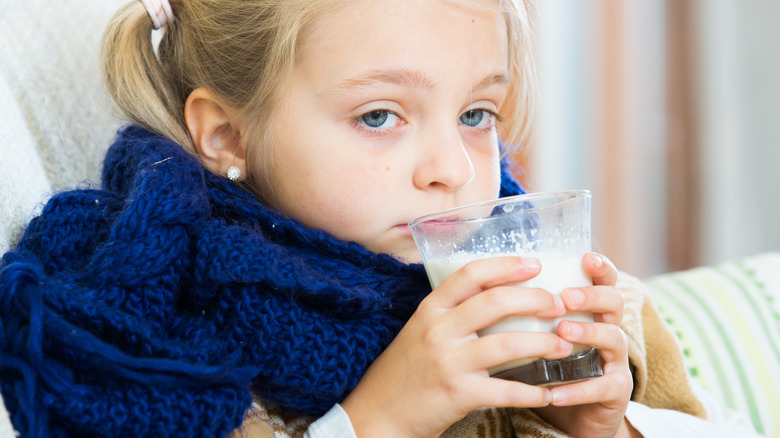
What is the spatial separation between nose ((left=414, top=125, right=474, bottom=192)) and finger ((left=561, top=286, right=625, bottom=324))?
0.22 m

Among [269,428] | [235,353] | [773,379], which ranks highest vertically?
[235,353]

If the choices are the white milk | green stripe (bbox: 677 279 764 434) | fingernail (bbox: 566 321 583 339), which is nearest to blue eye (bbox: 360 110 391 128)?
the white milk

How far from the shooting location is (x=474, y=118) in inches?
39.6

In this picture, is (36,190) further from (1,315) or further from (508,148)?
(508,148)

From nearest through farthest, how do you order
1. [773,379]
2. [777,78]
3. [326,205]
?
[326,205] → [773,379] → [777,78]

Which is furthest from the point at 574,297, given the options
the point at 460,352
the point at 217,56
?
the point at 217,56

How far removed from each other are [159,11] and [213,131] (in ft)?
0.66

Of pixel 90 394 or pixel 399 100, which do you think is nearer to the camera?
pixel 90 394

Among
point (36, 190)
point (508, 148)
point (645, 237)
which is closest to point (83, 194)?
point (36, 190)

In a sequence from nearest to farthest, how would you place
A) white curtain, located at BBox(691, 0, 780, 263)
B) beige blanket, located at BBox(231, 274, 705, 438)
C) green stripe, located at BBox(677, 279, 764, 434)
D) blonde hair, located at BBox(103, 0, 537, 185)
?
beige blanket, located at BBox(231, 274, 705, 438) → blonde hair, located at BBox(103, 0, 537, 185) → green stripe, located at BBox(677, 279, 764, 434) → white curtain, located at BBox(691, 0, 780, 263)

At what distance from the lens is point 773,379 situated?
123cm

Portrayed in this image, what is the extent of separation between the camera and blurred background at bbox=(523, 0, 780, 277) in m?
2.87

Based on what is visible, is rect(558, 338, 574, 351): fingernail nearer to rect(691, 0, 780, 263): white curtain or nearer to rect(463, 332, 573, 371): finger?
rect(463, 332, 573, 371): finger

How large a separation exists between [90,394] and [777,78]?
312cm
